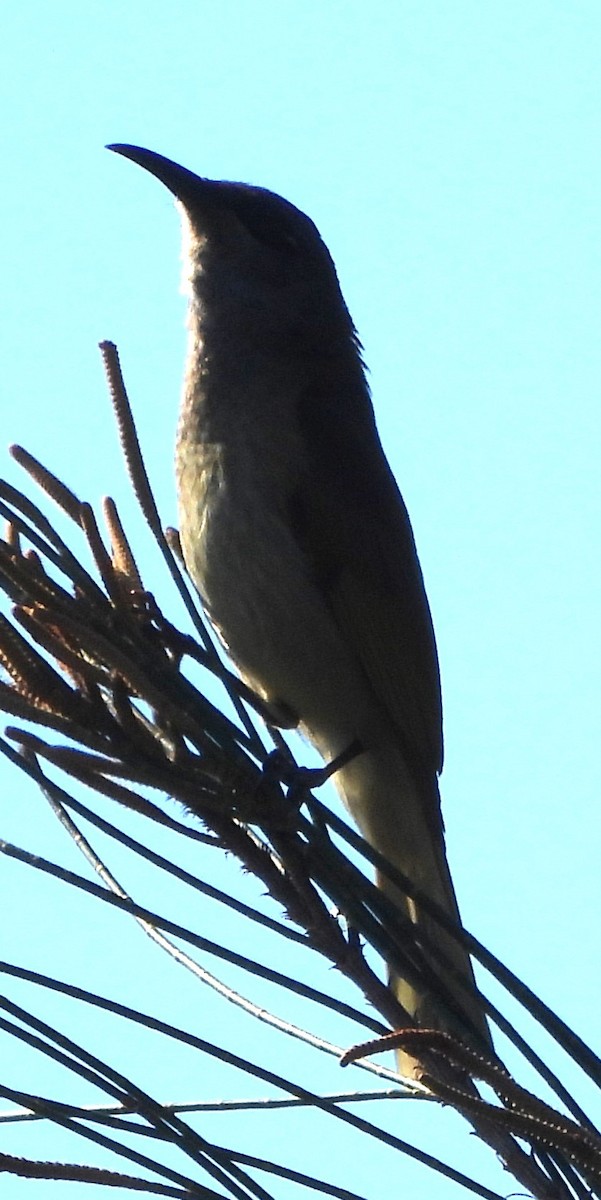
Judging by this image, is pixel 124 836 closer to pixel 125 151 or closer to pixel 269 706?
pixel 269 706

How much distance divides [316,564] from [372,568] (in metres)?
0.26

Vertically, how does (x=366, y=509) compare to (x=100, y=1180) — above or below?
above

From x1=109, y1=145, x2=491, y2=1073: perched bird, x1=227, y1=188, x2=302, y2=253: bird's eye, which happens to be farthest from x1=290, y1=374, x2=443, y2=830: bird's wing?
x1=227, y1=188, x2=302, y2=253: bird's eye

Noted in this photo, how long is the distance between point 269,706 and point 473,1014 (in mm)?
1949

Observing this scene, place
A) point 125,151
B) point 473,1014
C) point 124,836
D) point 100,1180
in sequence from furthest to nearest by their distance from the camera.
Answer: point 125,151 < point 473,1014 < point 124,836 < point 100,1180

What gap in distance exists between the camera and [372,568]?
438 cm

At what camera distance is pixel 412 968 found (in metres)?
1.99

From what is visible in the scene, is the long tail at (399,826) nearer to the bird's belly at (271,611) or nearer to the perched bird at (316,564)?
the perched bird at (316,564)

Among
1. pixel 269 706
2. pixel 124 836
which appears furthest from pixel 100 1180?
pixel 269 706

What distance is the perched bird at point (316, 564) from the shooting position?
3.99 meters

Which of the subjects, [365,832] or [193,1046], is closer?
[193,1046]

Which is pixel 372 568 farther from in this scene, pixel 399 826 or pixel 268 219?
pixel 268 219

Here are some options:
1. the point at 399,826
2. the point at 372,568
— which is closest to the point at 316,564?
the point at 372,568

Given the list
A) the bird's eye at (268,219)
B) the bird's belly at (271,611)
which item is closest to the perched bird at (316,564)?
the bird's belly at (271,611)
